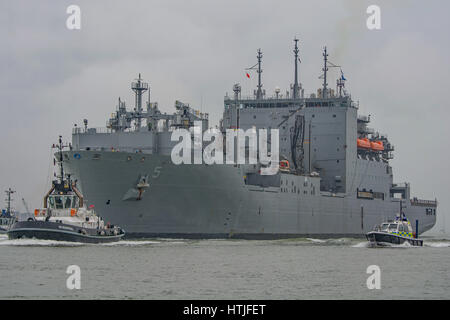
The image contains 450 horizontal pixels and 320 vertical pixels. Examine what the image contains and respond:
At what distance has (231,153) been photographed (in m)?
60.5

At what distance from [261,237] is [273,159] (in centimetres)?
808

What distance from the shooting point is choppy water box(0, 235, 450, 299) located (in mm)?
25656

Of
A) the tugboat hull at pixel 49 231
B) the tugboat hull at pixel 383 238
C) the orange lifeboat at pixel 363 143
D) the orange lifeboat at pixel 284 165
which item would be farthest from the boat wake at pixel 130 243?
the orange lifeboat at pixel 363 143

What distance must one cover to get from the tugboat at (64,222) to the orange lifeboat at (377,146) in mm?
38584

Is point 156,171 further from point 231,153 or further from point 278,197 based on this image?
point 278,197

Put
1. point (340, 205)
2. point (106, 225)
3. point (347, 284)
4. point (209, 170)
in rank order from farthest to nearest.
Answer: point (340, 205)
point (209, 170)
point (106, 225)
point (347, 284)

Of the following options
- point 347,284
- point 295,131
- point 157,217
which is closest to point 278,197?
point 295,131

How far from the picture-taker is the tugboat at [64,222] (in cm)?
4581

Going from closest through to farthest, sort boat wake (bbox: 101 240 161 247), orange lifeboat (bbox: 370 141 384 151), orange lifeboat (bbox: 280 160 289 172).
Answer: boat wake (bbox: 101 240 161 247), orange lifeboat (bbox: 280 160 289 172), orange lifeboat (bbox: 370 141 384 151)

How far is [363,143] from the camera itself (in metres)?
78.1

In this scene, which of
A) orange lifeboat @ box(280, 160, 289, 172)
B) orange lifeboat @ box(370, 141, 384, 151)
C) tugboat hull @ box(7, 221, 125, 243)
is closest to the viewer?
tugboat hull @ box(7, 221, 125, 243)

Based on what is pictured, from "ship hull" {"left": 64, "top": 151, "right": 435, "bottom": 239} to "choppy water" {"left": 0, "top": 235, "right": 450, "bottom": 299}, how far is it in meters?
5.98

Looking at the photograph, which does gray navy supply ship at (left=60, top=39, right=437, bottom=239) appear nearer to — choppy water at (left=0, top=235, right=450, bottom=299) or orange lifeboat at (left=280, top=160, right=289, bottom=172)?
orange lifeboat at (left=280, top=160, right=289, bottom=172)

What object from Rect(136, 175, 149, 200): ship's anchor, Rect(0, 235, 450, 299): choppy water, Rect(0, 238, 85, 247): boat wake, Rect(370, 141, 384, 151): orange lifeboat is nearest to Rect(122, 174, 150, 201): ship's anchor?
Rect(136, 175, 149, 200): ship's anchor
